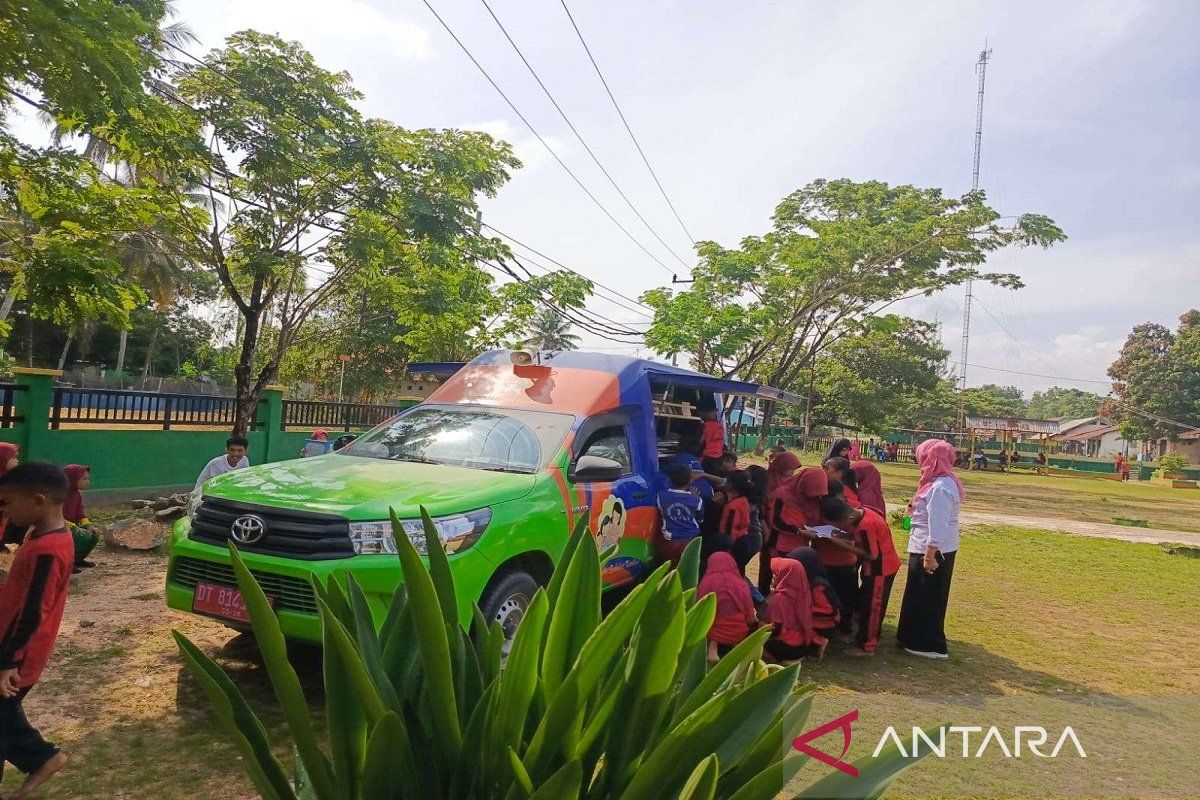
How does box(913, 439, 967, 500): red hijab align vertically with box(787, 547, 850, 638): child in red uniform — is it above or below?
above

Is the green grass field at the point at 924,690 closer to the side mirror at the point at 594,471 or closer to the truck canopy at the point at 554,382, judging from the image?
the side mirror at the point at 594,471

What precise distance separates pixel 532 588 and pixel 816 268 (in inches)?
711

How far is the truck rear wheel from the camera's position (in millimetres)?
4215

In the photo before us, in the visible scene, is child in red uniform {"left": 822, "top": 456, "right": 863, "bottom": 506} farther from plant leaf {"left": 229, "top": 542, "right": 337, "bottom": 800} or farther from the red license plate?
plant leaf {"left": 229, "top": 542, "right": 337, "bottom": 800}

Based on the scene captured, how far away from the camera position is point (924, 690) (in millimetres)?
5113

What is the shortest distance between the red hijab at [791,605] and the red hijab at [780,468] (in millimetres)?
1436

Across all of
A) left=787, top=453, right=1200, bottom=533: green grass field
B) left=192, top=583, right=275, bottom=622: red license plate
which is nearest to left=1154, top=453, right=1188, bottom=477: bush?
left=787, top=453, right=1200, bottom=533: green grass field

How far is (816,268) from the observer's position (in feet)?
68.6

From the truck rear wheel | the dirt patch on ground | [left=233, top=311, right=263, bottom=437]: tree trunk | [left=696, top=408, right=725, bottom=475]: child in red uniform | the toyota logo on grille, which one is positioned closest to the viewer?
the dirt patch on ground

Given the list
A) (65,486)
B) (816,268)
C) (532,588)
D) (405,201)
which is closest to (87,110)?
(65,486)

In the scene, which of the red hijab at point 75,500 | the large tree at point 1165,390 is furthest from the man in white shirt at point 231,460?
the large tree at point 1165,390

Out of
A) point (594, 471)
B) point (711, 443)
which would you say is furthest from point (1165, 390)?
point (594, 471)

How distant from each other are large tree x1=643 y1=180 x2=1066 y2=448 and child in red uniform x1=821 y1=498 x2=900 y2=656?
15212 mm

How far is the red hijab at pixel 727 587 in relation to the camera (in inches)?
196
